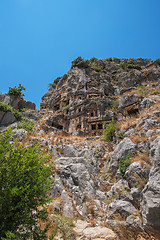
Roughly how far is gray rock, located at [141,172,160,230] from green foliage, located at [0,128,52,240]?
4467 millimetres

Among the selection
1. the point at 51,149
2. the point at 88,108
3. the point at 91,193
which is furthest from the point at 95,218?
the point at 88,108

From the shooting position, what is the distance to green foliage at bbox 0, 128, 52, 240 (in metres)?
4.21

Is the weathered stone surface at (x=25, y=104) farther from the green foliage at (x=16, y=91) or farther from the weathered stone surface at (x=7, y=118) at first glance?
the weathered stone surface at (x=7, y=118)

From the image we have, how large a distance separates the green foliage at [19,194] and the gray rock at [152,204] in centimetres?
447

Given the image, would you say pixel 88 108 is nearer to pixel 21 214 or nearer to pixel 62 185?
pixel 62 185

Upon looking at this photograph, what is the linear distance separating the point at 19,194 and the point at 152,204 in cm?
553

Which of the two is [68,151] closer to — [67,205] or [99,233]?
[67,205]

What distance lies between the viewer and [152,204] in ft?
19.0

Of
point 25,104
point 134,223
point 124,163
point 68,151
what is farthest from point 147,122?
point 25,104

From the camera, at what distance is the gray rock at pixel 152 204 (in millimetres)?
5645

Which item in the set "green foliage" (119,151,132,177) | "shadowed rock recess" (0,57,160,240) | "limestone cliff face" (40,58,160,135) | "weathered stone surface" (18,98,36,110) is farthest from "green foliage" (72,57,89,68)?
"green foliage" (119,151,132,177)

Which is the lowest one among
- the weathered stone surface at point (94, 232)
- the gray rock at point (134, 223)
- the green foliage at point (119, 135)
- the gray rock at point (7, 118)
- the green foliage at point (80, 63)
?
the weathered stone surface at point (94, 232)

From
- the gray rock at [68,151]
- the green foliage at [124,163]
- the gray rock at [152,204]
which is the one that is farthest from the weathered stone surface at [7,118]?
the gray rock at [152,204]

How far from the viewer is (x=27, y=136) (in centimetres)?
1617
